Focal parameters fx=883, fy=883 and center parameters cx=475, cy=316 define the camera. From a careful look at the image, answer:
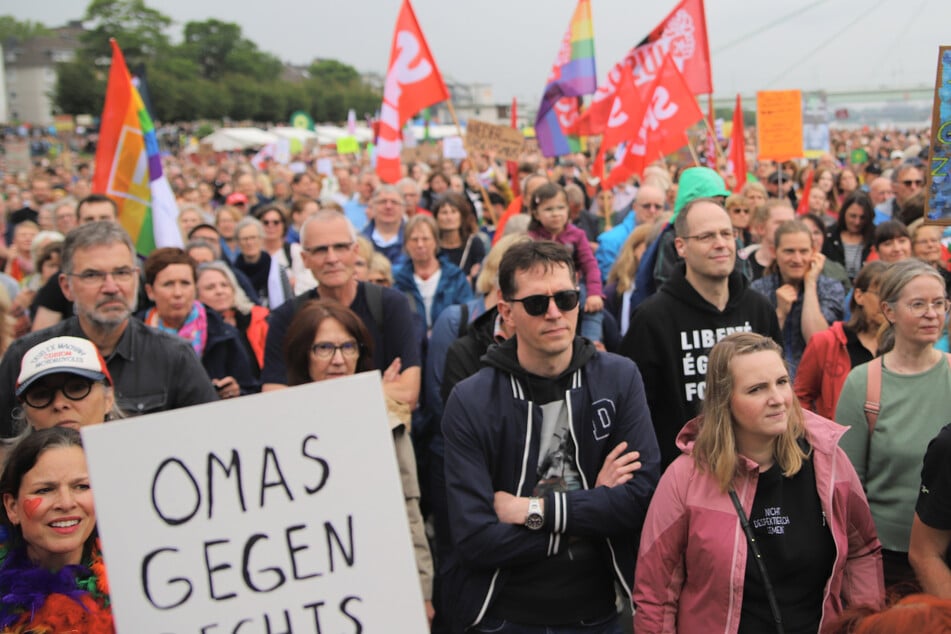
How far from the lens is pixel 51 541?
2.39 metres

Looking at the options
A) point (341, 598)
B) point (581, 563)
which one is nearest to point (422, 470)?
point (581, 563)

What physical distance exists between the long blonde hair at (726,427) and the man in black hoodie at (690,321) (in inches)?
35.4

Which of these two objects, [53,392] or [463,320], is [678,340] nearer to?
[463,320]

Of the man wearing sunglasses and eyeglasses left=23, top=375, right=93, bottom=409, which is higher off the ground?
eyeglasses left=23, top=375, right=93, bottom=409

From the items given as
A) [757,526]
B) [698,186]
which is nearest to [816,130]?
[698,186]

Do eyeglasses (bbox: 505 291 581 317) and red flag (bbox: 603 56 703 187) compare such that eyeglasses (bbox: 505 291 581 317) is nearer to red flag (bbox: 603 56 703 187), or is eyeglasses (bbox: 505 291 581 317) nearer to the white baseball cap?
the white baseball cap

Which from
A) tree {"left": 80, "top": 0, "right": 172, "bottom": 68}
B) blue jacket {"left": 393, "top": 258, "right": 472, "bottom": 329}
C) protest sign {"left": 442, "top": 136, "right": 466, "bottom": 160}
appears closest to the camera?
blue jacket {"left": 393, "top": 258, "right": 472, "bottom": 329}

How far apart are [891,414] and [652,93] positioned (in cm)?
563

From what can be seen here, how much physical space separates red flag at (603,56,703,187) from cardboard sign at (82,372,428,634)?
6.74m

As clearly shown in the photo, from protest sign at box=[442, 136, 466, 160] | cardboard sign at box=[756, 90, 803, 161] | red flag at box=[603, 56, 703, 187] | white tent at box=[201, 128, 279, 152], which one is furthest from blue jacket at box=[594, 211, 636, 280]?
white tent at box=[201, 128, 279, 152]

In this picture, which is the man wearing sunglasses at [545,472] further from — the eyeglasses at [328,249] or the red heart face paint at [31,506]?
the eyeglasses at [328,249]

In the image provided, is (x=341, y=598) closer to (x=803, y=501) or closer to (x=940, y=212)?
(x=803, y=501)

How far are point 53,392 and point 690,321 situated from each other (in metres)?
2.50

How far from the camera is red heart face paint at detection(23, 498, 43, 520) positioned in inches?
94.7
